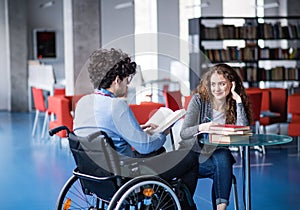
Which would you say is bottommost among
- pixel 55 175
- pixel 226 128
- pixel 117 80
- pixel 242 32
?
pixel 55 175

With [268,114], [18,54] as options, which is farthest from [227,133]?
[18,54]

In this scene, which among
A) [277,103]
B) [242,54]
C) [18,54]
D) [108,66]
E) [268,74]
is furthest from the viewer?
[18,54]

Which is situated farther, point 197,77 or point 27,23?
point 27,23

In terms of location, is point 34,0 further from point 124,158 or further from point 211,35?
point 124,158

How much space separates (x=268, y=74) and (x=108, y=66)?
819 centimetres

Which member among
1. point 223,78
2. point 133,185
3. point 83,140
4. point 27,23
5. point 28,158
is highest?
point 27,23

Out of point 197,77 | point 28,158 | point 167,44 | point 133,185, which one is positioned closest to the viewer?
point 133,185

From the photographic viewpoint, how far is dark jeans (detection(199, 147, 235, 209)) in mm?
4797

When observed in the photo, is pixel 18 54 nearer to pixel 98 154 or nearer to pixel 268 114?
pixel 268 114

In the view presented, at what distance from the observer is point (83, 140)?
4.16 m

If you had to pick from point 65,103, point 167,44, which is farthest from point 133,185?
point 167,44

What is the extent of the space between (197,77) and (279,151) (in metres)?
2.37

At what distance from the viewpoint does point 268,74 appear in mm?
12047

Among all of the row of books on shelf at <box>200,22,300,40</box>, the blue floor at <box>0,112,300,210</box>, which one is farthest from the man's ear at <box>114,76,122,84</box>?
the row of books on shelf at <box>200,22,300,40</box>
